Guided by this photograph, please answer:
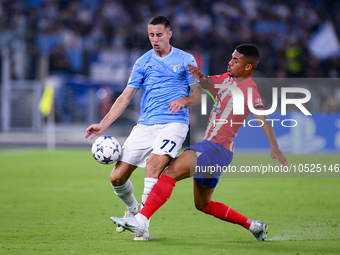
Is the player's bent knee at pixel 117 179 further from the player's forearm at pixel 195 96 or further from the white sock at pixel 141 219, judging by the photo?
the player's forearm at pixel 195 96

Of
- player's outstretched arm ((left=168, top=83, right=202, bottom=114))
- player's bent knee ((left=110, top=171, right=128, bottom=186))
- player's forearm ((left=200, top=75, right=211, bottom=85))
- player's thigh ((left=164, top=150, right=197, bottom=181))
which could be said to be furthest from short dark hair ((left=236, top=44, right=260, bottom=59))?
player's bent knee ((left=110, top=171, right=128, bottom=186))

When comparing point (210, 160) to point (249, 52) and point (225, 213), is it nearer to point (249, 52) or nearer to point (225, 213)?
point (225, 213)

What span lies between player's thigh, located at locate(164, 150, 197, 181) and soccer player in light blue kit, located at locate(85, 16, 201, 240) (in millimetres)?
194

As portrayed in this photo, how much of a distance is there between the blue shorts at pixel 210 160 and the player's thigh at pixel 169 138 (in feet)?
0.65

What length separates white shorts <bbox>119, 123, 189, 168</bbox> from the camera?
6184 mm

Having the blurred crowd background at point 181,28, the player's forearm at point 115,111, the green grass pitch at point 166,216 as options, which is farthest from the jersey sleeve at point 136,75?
the blurred crowd background at point 181,28

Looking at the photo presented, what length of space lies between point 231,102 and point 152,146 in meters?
0.93

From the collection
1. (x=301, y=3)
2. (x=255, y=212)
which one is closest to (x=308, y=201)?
(x=255, y=212)

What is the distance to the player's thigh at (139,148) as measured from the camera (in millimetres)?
6293

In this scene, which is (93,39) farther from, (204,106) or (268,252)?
(268,252)

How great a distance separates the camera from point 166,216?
8.27 meters

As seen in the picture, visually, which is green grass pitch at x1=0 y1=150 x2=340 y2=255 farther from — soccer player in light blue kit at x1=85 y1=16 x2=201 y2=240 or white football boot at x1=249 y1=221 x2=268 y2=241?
soccer player in light blue kit at x1=85 y1=16 x2=201 y2=240

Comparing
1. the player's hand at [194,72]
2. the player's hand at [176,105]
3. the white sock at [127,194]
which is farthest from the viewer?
the white sock at [127,194]

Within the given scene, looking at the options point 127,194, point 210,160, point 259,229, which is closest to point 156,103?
point 210,160
